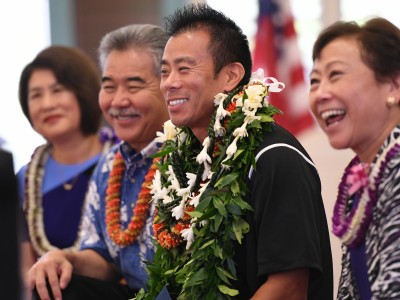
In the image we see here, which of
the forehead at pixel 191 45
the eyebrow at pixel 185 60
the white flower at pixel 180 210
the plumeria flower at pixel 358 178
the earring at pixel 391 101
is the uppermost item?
the forehead at pixel 191 45

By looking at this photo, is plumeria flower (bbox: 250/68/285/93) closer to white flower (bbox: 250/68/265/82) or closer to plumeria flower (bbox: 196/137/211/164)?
white flower (bbox: 250/68/265/82)

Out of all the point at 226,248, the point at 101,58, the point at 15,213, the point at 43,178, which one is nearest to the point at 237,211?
the point at 226,248

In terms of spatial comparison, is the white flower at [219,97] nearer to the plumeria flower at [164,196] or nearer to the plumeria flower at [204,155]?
the plumeria flower at [204,155]

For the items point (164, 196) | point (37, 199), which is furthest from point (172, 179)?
point (37, 199)

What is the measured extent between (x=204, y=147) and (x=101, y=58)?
1.00 meters

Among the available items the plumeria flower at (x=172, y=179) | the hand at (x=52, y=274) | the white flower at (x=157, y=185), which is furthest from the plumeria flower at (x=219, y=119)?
the hand at (x=52, y=274)

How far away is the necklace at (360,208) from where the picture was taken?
276 centimetres

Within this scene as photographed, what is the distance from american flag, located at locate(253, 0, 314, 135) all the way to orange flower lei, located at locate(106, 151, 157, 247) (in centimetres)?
161

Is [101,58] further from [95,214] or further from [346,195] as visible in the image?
[346,195]

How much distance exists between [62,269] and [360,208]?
1.22 metres

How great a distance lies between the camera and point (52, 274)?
3490 millimetres

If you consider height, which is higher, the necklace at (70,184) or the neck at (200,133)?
the neck at (200,133)

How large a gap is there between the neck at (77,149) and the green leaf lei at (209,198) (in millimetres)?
1236

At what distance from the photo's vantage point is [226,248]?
9.31 ft
